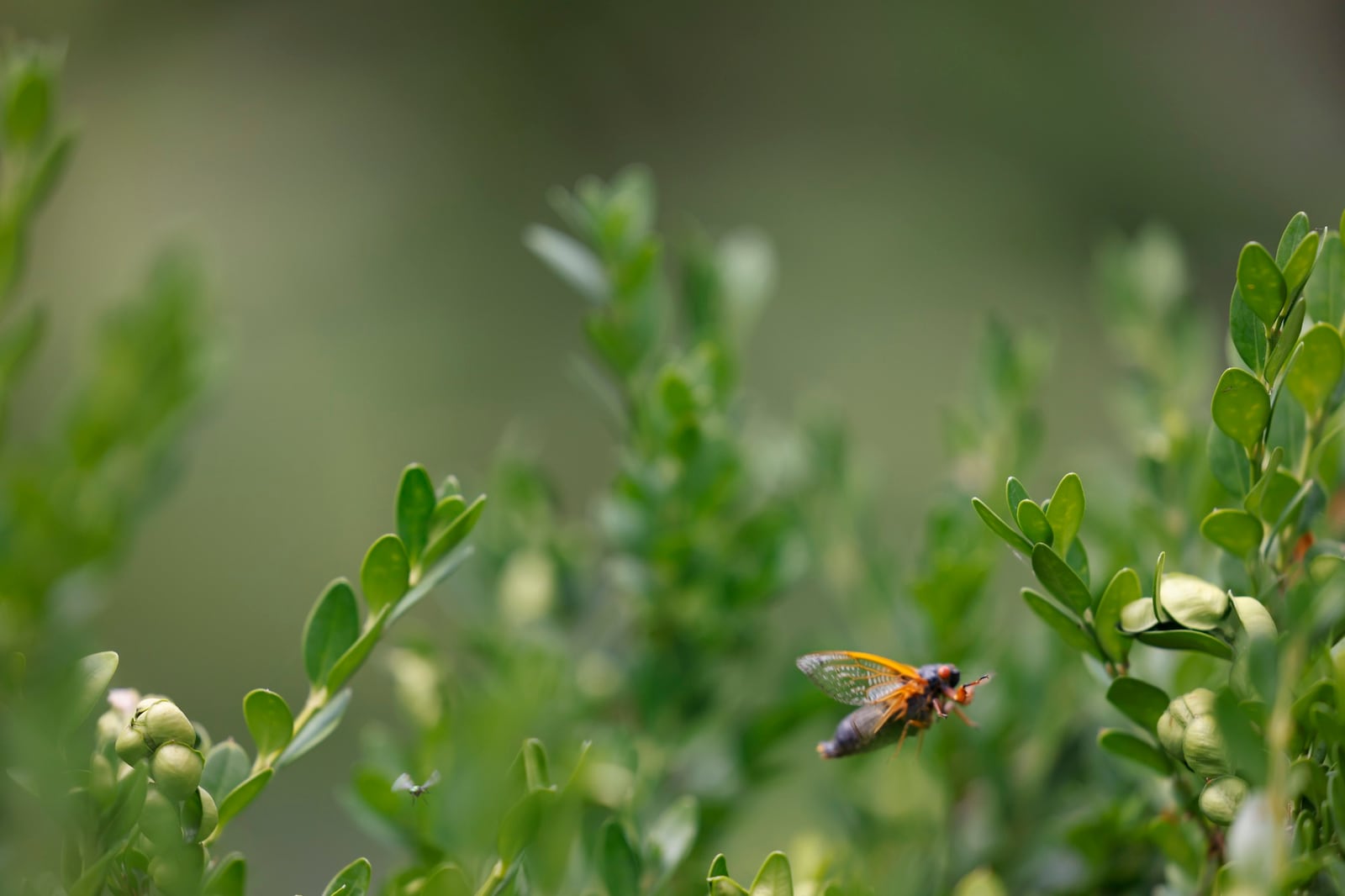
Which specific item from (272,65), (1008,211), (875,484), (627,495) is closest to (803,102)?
(1008,211)

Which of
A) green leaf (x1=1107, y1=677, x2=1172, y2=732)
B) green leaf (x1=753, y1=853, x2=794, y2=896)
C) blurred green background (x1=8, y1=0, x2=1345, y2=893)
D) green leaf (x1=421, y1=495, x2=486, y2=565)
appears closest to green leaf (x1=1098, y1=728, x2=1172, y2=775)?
green leaf (x1=1107, y1=677, x2=1172, y2=732)

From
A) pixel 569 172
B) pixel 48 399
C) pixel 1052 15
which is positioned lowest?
pixel 48 399

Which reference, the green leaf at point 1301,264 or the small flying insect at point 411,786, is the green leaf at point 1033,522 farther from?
the small flying insect at point 411,786

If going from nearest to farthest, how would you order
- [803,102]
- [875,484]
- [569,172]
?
1. [875,484]
2. [569,172]
3. [803,102]

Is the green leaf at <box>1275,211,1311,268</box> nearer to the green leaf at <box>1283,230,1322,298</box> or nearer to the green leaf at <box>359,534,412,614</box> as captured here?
the green leaf at <box>1283,230,1322,298</box>

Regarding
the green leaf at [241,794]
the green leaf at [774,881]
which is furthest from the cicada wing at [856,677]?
the green leaf at [241,794]

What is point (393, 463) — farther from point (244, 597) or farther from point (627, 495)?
point (627, 495)
